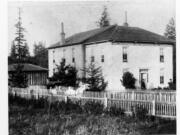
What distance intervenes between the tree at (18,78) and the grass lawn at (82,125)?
1380mm

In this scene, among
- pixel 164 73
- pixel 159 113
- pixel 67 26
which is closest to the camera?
pixel 159 113

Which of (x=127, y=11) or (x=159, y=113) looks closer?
(x=127, y=11)

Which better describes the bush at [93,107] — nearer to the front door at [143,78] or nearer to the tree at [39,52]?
the tree at [39,52]

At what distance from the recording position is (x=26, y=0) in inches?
338

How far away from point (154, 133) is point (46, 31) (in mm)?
4994

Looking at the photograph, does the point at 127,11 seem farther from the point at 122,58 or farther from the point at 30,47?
the point at 122,58

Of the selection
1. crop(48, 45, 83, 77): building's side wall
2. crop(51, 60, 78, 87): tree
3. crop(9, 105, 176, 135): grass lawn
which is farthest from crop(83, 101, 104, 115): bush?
crop(48, 45, 83, 77): building's side wall

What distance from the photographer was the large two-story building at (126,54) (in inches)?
669

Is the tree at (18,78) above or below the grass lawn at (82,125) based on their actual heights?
above

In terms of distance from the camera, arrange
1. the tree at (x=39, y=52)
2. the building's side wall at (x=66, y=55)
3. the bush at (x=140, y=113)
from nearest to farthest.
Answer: the bush at (x=140, y=113) < the tree at (x=39, y=52) < the building's side wall at (x=66, y=55)

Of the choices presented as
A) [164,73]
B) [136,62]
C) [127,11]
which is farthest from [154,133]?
[136,62]

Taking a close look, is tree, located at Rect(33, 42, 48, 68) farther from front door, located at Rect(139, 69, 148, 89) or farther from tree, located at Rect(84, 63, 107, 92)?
front door, located at Rect(139, 69, 148, 89)

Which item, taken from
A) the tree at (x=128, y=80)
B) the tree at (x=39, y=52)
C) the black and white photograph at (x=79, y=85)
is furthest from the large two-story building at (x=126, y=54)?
the tree at (x=39, y=52)

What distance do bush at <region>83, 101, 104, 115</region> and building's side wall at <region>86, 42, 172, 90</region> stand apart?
5241mm
